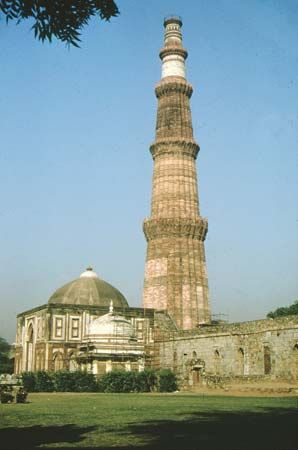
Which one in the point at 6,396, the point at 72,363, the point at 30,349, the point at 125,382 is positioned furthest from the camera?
the point at 30,349

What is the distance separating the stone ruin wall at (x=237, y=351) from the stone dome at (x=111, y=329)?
3.74 metres

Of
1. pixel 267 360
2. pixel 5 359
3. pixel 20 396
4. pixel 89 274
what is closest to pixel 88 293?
pixel 89 274

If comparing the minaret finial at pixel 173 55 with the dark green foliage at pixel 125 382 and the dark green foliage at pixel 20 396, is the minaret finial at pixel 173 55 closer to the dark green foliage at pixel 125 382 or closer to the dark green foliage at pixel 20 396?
the dark green foliage at pixel 125 382

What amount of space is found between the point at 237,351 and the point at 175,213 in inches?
696

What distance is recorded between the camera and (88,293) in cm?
4819

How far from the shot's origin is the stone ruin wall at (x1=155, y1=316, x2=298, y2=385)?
30.2m

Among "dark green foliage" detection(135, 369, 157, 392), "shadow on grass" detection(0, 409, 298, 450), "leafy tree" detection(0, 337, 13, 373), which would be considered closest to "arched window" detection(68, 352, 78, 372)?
"dark green foliage" detection(135, 369, 157, 392)

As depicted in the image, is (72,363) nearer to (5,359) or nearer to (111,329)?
(111,329)

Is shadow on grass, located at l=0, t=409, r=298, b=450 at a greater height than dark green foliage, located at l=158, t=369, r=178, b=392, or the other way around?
dark green foliage, located at l=158, t=369, r=178, b=392

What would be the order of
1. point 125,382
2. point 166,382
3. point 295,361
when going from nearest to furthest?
point 295,361 → point 125,382 → point 166,382

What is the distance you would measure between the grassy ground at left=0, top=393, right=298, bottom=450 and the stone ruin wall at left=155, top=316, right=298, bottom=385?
14232 millimetres

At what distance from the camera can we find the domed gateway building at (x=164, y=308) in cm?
3731

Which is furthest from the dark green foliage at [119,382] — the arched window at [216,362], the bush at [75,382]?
the arched window at [216,362]

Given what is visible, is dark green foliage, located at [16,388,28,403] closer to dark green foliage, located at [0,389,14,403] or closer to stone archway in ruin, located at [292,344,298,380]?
dark green foliage, located at [0,389,14,403]
